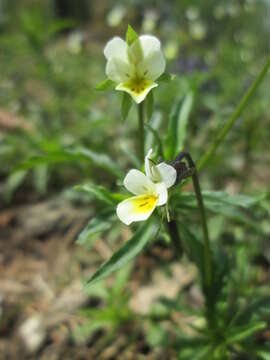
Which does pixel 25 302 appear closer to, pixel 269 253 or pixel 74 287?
pixel 74 287

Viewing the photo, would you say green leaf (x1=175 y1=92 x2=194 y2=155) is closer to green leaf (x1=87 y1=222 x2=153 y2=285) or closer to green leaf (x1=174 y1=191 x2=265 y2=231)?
green leaf (x1=174 y1=191 x2=265 y2=231)

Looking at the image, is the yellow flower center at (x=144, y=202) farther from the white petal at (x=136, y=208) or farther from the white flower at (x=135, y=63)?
the white flower at (x=135, y=63)

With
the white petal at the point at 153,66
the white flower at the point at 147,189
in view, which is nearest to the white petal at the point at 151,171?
the white flower at the point at 147,189

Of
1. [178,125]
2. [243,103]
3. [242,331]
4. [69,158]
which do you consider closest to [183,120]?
[178,125]

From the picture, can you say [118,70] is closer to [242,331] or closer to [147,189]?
[147,189]

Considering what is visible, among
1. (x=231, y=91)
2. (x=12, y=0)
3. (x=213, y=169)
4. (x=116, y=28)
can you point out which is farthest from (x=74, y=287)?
(x=12, y=0)

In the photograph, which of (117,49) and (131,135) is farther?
(131,135)
